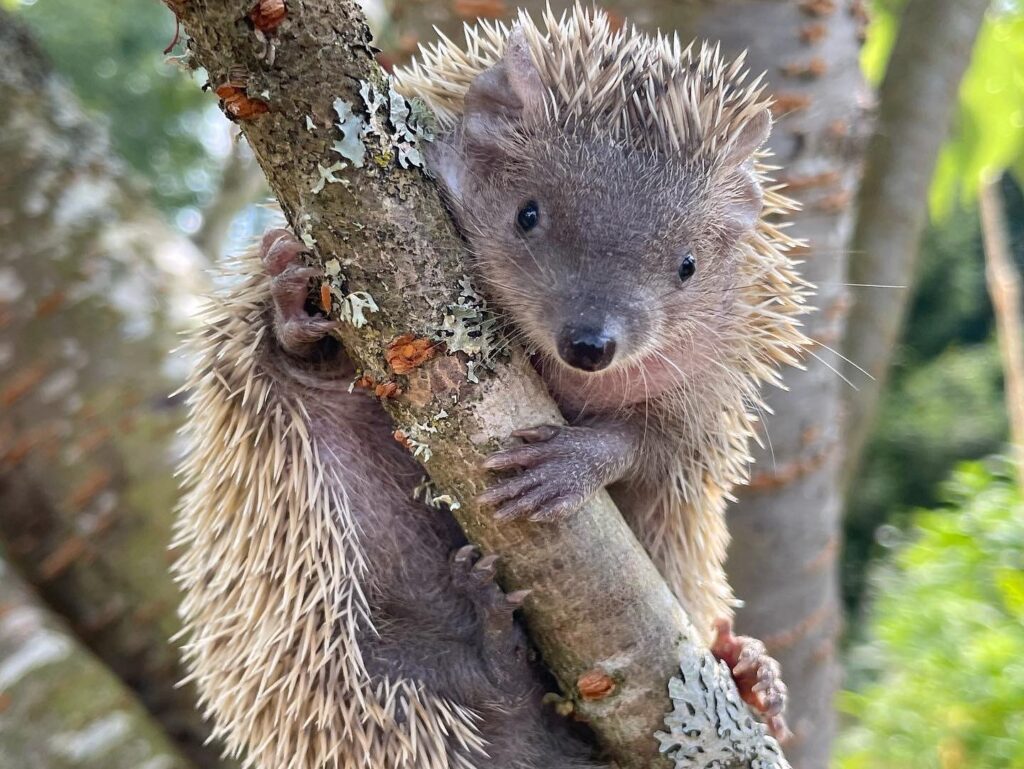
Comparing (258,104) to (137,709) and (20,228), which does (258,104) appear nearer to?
(137,709)

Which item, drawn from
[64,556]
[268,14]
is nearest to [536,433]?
[268,14]

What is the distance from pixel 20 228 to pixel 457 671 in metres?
2.59

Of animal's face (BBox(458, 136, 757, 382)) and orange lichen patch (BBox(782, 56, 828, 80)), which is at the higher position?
orange lichen patch (BBox(782, 56, 828, 80))

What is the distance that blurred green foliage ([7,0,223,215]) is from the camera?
1020 cm

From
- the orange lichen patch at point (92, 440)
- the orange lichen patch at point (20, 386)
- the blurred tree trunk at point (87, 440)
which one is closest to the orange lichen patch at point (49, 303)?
the blurred tree trunk at point (87, 440)

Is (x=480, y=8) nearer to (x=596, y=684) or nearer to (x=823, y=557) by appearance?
(x=596, y=684)

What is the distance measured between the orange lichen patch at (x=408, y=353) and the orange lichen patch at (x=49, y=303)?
2341 millimetres

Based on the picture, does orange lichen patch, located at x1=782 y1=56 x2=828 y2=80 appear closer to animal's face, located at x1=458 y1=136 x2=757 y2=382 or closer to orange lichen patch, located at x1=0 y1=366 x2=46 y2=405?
animal's face, located at x1=458 y1=136 x2=757 y2=382

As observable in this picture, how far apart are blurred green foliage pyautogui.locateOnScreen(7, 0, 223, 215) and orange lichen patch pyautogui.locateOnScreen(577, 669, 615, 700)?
958 cm

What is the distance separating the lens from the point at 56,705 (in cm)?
256

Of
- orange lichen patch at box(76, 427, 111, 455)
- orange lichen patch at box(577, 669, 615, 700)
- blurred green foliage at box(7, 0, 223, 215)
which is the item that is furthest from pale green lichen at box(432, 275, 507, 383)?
blurred green foliage at box(7, 0, 223, 215)

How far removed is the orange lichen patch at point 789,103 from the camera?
2691 mm

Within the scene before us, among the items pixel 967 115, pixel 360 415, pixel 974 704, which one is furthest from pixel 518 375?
pixel 967 115

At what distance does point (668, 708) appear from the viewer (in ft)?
5.70
